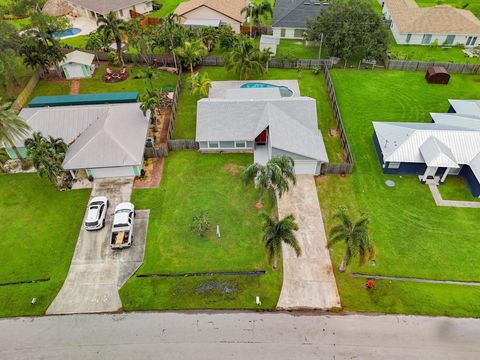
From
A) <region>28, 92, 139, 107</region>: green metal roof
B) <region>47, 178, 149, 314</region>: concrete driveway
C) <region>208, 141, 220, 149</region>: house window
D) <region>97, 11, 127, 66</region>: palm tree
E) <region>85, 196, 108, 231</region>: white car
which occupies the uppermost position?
<region>97, 11, 127, 66</region>: palm tree

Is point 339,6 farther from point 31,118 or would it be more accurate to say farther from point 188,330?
point 188,330

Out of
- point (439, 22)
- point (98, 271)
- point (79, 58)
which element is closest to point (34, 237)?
point (98, 271)

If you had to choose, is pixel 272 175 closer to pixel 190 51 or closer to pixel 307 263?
pixel 307 263

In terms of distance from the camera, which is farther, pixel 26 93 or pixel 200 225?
pixel 26 93

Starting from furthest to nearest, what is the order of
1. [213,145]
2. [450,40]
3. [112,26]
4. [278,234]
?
1. [450,40]
2. [112,26]
3. [213,145]
4. [278,234]

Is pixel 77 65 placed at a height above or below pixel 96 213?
above

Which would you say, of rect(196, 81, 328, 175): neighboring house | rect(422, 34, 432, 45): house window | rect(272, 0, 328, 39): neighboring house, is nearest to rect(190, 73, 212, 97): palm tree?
rect(196, 81, 328, 175): neighboring house

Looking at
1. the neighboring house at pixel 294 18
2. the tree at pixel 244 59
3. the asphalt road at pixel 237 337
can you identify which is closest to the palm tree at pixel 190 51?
the tree at pixel 244 59

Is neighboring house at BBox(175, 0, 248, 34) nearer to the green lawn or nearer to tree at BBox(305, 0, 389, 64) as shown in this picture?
tree at BBox(305, 0, 389, 64)
